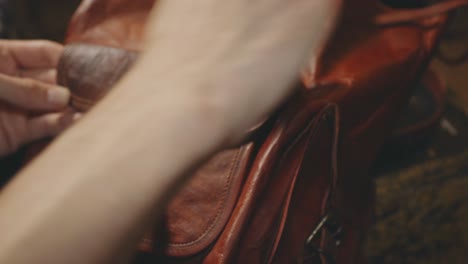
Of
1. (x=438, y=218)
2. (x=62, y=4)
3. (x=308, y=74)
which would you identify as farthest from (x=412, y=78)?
(x=62, y=4)

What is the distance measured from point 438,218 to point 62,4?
48.5 inches

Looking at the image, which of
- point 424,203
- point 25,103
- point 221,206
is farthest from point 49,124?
point 424,203

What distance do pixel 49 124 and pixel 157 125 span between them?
1.31ft

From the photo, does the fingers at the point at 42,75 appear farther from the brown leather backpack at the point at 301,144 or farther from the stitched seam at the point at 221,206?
the stitched seam at the point at 221,206

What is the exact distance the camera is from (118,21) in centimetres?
78

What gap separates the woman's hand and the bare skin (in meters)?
0.32

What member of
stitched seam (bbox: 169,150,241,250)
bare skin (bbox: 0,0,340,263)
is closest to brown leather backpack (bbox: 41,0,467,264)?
stitched seam (bbox: 169,150,241,250)

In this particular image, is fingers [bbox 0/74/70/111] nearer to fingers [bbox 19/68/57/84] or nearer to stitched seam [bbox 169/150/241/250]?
fingers [bbox 19/68/57/84]

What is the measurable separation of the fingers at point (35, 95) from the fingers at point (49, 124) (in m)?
0.01

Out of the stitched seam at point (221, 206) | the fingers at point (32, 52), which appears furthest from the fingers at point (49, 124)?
the stitched seam at point (221, 206)

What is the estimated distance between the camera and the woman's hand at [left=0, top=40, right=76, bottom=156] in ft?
2.05

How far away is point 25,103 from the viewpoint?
638 millimetres

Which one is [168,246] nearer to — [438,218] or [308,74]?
[308,74]

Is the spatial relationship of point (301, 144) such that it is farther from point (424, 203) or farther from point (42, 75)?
point (424, 203)
